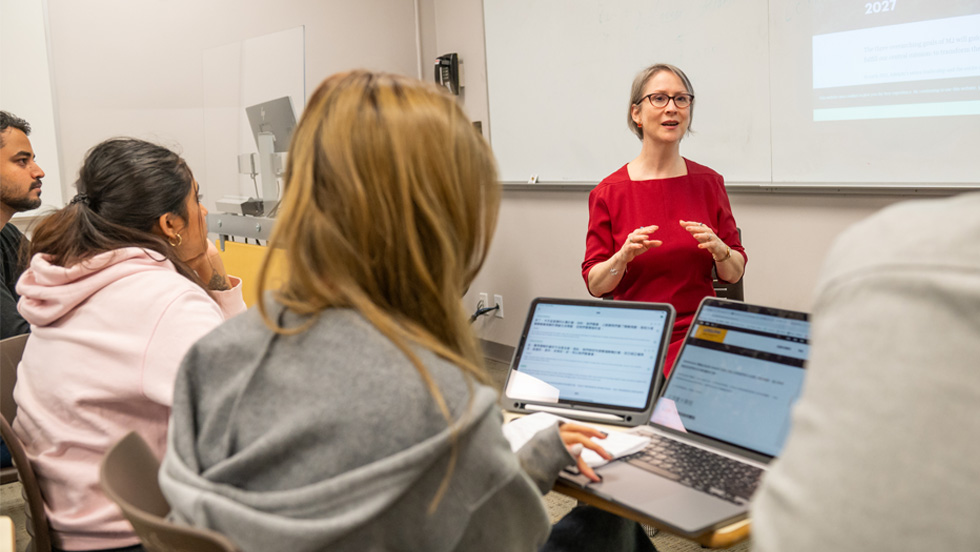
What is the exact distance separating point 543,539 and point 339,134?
0.55 meters

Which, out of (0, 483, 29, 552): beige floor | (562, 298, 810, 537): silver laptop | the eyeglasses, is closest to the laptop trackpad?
(562, 298, 810, 537): silver laptop

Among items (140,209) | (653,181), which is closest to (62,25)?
(140,209)

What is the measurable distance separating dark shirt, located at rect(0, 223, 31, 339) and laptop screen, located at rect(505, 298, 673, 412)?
1.67 m

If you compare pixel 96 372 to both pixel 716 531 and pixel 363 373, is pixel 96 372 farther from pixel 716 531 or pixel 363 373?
pixel 716 531

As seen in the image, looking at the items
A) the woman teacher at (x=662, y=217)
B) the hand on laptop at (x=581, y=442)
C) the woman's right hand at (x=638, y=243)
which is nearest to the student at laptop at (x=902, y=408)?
the hand on laptop at (x=581, y=442)

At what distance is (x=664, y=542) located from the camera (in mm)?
2430

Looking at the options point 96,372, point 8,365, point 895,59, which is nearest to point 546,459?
point 96,372

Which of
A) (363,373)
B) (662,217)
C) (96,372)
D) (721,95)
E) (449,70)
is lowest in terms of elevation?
(96,372)

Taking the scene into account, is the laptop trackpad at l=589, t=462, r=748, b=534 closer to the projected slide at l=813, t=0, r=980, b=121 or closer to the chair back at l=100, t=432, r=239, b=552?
the chair back at l=100, t=432, r=239, b=552

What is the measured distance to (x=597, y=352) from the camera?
1.50m

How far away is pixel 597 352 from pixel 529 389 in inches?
6.3

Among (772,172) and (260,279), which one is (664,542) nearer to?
(772,172)

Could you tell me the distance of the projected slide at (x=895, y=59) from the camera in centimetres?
236

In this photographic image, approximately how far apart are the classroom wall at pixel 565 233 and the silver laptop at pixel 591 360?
1.58 metres
